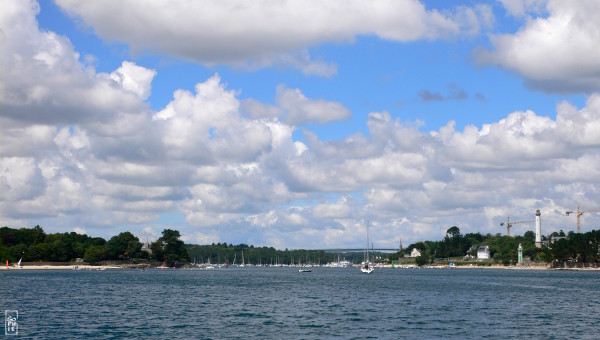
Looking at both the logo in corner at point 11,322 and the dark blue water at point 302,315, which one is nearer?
the logo in corner at point 11,322

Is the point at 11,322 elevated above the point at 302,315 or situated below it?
above

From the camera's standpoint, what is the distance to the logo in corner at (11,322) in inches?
2824

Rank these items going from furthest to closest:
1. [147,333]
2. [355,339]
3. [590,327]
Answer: [590,327], [147,333], [355,339]

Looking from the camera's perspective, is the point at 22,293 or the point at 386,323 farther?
the point at 22,293

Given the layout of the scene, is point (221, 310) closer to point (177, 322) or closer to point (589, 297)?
point (177, 322)

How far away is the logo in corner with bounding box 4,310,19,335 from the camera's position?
71.7 metres

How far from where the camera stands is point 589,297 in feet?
421

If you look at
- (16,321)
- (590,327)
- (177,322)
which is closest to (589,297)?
(590,327)

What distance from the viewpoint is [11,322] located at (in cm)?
7981

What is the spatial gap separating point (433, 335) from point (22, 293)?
92.0m

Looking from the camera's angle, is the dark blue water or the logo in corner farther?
the dark blue water

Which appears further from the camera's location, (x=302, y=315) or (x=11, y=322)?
(x=302, y=315)

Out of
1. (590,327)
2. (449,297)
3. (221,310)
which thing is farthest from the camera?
(449,297)

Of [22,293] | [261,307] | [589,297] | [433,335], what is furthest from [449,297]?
[22,293]
